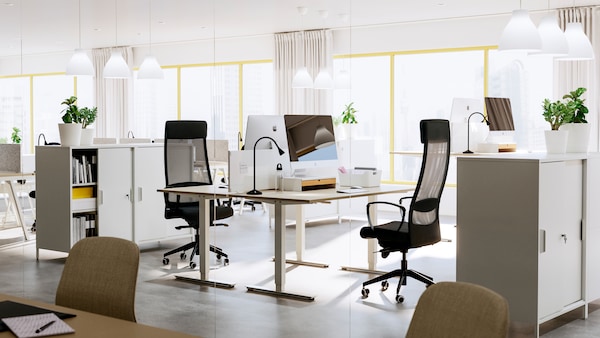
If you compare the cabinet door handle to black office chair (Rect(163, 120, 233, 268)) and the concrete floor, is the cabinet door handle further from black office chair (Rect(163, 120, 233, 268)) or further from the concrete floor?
black office chair (Rect(163, 120, 233, 268))

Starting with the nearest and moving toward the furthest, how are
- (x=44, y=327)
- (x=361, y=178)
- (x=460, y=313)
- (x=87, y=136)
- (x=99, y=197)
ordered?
(x=460, y=313), (x=44, y=327), (x=361, y=178), (x=87, y=136), (x=99, y=197)

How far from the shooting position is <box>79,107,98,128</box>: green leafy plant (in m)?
5.45

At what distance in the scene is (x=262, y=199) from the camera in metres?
5.56

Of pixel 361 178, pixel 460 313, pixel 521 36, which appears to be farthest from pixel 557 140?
pixel 460 313

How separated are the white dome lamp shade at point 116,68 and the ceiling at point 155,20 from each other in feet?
0.30

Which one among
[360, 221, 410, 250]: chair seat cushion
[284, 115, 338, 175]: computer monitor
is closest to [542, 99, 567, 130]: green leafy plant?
[360, 221, 410, 250]: chair seat cushion

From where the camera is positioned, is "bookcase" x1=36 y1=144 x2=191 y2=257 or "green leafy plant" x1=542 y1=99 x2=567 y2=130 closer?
"green leafy plant" x1=542 y1=99 x2=567 y2=130

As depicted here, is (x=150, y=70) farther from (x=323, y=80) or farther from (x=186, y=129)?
(x=323, y=80)

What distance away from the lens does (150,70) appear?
530 cm

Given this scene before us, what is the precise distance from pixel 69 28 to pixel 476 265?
3.29 metres

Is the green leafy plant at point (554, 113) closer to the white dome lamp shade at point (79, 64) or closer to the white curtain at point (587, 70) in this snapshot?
the white curtain at point (587, 70)

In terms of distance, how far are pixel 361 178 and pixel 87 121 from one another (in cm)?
208

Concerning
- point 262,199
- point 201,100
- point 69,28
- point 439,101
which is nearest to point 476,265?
point 439,101

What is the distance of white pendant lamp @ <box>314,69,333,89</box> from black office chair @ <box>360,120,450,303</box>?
71 centimetres
